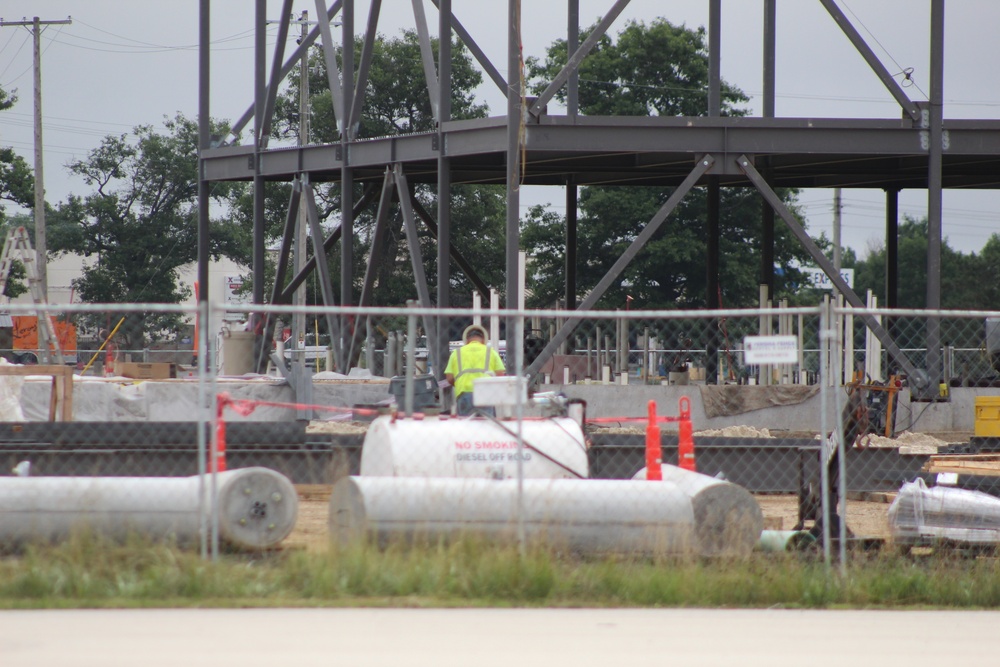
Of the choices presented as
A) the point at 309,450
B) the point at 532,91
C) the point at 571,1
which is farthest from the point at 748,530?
the point at 532,91

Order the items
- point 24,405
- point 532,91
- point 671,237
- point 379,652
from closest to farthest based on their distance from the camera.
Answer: point 379,652 → point 24,405 → point 671,237 → point 532,91

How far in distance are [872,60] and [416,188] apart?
3268 centimetres

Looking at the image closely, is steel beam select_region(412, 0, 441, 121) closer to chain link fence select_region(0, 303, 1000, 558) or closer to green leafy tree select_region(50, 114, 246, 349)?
chain link fence select_region(0, 303, 1000, 558)

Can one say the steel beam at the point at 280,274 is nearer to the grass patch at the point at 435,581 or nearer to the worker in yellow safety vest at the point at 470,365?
the worker in yellow safety vest at the point at 470,365

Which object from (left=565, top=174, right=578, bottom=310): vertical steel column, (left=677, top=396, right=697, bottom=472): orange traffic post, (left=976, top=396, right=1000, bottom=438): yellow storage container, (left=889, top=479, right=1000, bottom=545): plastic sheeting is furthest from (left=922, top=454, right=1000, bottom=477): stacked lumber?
(left=565, top=174, right=578, bottom=310): vertical steel column

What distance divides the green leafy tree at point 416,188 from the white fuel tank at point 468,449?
40.9m

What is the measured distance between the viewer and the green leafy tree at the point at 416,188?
51.9 m

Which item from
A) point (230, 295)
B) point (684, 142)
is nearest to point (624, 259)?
point (684, 142)

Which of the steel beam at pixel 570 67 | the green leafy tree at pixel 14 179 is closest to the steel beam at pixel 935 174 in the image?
the steel beam at pixel 570 67

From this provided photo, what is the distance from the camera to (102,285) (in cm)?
6128

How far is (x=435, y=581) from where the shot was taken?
8.44 m

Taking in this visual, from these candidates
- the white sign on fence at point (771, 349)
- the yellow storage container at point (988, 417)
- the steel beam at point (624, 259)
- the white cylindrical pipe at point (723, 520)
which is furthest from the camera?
the steel beam at point (624, 259)

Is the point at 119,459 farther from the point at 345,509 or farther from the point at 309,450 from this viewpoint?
the point at 345,509

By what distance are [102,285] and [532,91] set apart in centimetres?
2385
